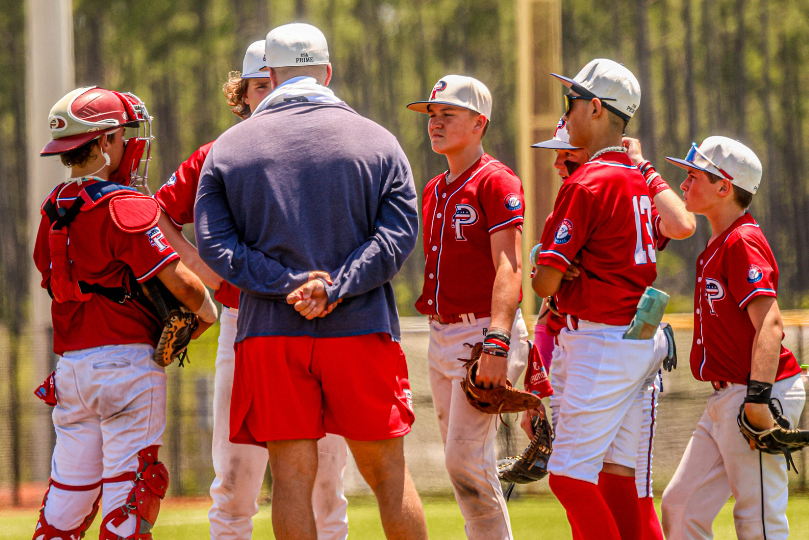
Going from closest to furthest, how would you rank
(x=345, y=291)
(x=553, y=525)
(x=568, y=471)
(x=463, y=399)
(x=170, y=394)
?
(x=345, y=291) → (x=568, y=471) → (x=463, y=399) → (x=553, y=525) → (x=170, y=394)

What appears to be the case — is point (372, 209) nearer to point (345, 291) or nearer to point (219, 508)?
point (345, 291)

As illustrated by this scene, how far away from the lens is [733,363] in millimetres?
3539

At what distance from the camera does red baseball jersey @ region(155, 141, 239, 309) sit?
3830 millimetres

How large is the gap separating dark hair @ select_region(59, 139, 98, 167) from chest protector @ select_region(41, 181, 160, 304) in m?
0.14

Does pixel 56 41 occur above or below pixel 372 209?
above

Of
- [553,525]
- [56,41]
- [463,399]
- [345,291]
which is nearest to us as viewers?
[345,291]

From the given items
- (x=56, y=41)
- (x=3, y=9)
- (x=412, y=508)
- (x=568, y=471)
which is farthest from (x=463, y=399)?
(x=3, y=9)

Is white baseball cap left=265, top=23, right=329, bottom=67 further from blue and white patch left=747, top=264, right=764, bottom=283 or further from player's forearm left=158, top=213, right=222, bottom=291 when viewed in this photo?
blue and white patch left=747, top=264, right=764, bottom=283

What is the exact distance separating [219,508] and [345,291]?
1.46 m

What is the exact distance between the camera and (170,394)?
19.4 ft

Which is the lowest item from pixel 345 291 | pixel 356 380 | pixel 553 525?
pixel 553 525

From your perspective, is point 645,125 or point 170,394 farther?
point 645,125

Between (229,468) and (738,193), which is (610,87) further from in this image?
(229,468)

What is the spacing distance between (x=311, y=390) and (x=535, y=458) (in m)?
1.41
